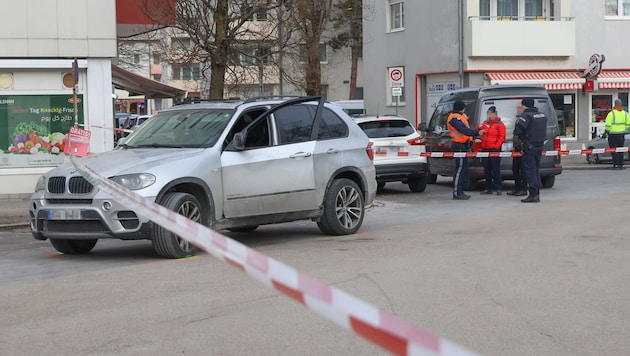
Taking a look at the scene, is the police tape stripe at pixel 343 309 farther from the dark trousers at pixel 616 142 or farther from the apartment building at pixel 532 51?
the apartment building at pixel 532 51

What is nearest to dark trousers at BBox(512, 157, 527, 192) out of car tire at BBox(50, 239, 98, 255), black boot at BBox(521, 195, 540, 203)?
black boot at BBox(521, 195, 540, 203)

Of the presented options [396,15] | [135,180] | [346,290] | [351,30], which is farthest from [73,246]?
[351,30]

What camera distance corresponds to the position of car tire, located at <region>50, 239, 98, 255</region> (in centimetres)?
1085

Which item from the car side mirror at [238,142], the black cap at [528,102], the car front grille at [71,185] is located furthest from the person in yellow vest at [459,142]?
the car front grille at [71,185]

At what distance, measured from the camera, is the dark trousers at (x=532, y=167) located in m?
15.9

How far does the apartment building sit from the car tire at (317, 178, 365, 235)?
22462mm

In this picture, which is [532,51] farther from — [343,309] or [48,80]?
[343,309]

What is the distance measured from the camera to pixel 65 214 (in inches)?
393

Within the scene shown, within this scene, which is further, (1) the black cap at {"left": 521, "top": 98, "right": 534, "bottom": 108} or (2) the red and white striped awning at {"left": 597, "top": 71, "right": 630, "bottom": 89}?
(2) the red and white striped awning at {"left": 597, "top": 71, "right": 630, "bottom": 89}

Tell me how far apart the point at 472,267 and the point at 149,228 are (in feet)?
11.1

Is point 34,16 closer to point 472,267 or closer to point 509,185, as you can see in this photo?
point 509,185

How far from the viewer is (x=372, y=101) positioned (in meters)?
42.2

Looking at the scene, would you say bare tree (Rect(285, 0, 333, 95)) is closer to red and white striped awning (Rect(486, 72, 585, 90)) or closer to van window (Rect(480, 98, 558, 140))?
red and white striped awning (Rect(486, 72, 585, 90))

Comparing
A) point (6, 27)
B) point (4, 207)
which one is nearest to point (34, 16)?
point (6, 27)
